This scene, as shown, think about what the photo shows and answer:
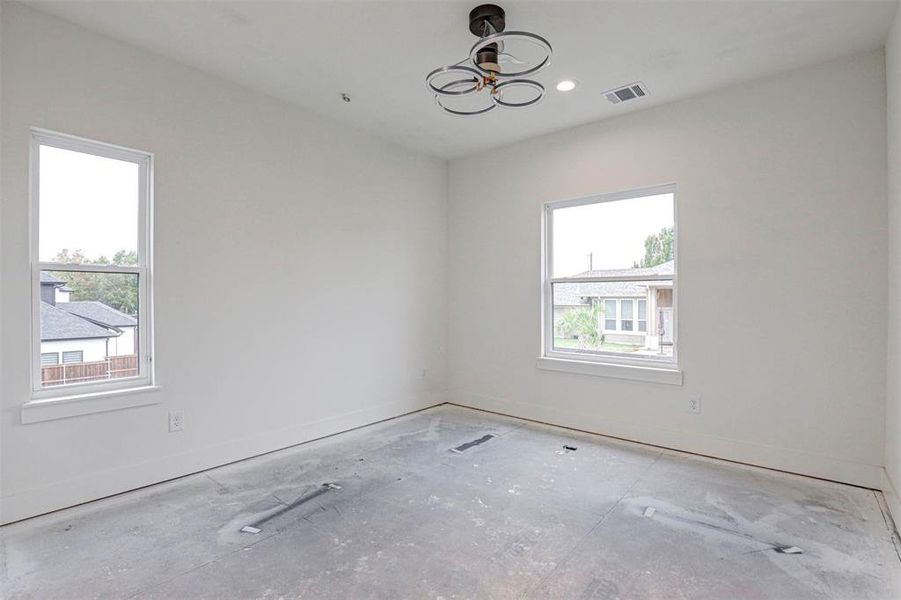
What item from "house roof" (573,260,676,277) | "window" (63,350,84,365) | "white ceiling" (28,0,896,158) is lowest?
"window" (63,350,84,365)

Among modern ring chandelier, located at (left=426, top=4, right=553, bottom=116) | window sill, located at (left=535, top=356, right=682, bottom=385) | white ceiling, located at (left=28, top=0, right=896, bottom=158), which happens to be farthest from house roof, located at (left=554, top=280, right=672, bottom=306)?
modern ring chandelier, located at (left=426, top=4, right=553, bottom=116)

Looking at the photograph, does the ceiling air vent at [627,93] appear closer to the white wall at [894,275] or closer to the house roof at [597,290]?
the white wall at [894,275]

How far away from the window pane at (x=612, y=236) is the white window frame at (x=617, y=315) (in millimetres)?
48

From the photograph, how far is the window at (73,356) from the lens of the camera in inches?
111

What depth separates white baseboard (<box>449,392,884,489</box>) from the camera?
10.2ft

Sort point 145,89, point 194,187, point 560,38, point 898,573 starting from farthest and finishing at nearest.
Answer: point 194,187 → point 145,89 → point 560,38 → point 898,573

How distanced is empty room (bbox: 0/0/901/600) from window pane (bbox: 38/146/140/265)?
0.02 metres

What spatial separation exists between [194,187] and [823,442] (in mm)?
4697

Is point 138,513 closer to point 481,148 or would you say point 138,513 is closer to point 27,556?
point 27,556

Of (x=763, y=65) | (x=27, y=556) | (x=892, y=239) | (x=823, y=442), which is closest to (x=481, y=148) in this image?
(x=763, y=65)

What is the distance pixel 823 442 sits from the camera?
319 cm

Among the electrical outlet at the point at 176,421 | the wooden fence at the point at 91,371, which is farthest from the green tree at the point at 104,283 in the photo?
the electrical outlet at the point at 176,421

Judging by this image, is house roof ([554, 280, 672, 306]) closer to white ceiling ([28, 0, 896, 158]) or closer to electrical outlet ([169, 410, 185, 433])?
white ceiling ([28, 0, 896, 158])

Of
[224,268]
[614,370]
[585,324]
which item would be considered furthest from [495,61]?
[614,370]
